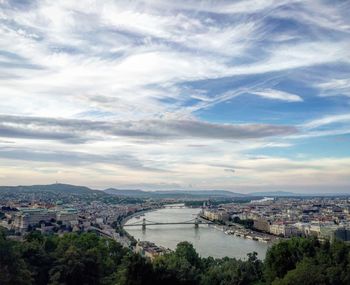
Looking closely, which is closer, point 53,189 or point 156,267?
point 156,267

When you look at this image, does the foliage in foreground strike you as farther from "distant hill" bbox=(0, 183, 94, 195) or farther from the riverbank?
"distant hill" bbox=(0, 183, 94, 195)

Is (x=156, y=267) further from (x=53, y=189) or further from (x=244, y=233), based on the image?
(x=53, y=189)

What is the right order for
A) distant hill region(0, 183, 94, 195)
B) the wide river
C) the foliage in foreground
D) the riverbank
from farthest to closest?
distant hill region(0, 183, 94, 195), the riverbank, the wide river, the foliage in foreground

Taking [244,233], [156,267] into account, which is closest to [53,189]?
[244,233]

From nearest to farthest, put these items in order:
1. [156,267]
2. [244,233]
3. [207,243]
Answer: [156,267] → [207,243] → [244,233]

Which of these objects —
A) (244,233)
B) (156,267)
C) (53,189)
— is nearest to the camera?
(156,267)

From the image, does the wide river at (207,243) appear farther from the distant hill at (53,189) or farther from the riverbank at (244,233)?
the distant hill at (53,189)

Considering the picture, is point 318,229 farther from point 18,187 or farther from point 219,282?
point 18,187

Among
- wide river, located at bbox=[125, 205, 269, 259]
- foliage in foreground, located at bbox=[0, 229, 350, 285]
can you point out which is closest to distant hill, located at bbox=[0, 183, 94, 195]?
wide river, located at bbox=[125, 205, 269, 259]
